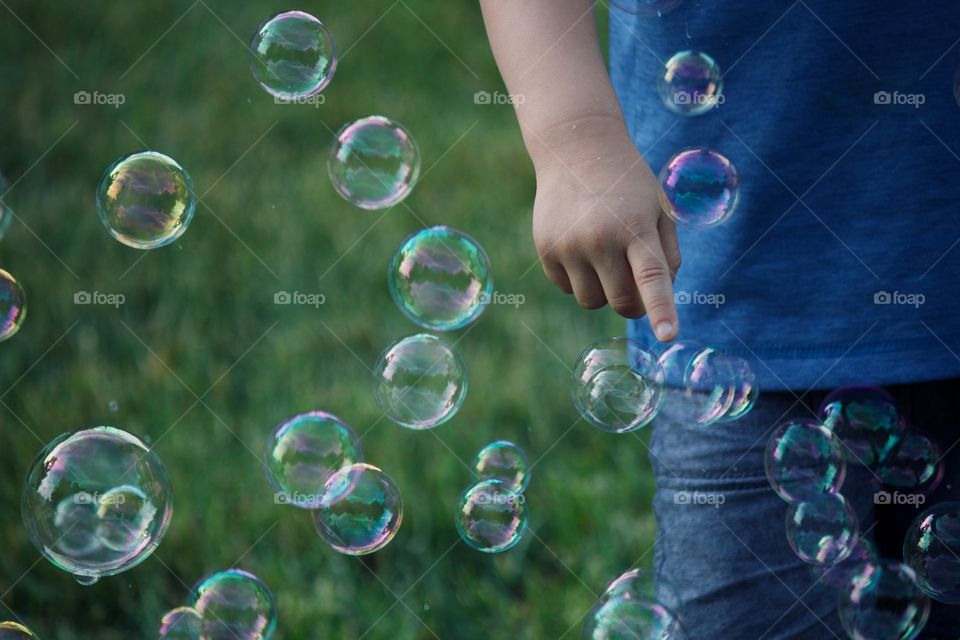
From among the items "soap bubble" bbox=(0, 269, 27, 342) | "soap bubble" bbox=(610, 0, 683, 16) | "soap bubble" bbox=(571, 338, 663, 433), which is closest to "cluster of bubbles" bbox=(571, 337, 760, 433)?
"soap bubble" bbox=(571, 338, 663, 433)

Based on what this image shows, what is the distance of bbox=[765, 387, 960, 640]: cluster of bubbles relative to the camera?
1.49 meters

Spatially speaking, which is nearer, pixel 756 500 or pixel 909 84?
pixel 909 84

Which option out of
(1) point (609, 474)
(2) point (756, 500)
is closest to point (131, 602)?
(1) point (609, 474)

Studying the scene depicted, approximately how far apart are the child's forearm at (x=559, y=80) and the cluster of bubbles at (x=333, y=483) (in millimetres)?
650

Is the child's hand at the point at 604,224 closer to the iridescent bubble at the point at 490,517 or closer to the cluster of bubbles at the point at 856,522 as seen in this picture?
the cluster of bubbles at the point at 856,522

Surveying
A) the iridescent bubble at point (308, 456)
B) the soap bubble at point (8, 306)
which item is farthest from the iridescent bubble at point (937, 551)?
the soap bubble at point (8, 306)

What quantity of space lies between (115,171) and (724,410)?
1074 millimetres

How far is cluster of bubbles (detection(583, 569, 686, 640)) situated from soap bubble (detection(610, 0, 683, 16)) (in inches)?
29.7

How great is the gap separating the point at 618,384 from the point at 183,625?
74 centimetres

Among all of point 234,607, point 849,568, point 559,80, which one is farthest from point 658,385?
point 234,607

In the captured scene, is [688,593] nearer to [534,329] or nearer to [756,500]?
[756,500]

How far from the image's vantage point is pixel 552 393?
2754mm

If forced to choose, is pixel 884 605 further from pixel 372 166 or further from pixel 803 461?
pixel 372 166

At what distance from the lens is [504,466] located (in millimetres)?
1854
